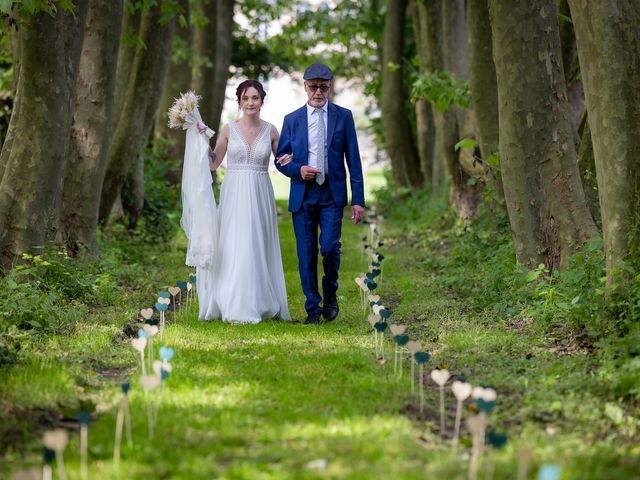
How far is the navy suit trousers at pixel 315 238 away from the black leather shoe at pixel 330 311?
0.14 feet

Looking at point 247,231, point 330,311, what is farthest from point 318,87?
point 330,311

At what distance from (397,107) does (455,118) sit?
629cm

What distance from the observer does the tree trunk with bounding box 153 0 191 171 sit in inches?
910

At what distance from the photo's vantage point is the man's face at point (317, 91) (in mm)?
10500

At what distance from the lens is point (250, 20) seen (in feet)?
109

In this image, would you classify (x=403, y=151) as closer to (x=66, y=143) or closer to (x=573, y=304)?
(x=66, y=143)

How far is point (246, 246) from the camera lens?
10.8 metres

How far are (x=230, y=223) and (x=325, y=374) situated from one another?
11.2ft

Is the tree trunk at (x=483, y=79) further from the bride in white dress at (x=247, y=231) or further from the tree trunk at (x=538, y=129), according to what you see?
the bride in white dress at (x=247, y=231)

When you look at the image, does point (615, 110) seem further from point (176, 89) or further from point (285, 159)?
point (176, 89)

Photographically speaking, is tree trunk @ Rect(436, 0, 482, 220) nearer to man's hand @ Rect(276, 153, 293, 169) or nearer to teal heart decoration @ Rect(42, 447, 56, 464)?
man's hand @ Rect(276, 153, 293, 169)

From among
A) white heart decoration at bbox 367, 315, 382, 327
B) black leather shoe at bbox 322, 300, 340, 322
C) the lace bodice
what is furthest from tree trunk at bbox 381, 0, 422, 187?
white heart decoration at bbox 367, 315, 382, 327

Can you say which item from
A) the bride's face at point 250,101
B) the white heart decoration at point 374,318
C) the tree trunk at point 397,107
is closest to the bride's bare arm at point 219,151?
the bride's face at point 250,101

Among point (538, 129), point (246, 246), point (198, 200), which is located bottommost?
point (246, 246)
